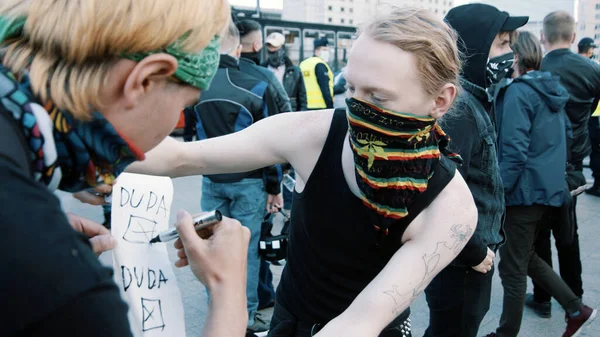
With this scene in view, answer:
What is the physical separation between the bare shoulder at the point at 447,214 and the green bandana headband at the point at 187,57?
2.63ft

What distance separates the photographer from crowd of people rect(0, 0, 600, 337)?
2.36 ft

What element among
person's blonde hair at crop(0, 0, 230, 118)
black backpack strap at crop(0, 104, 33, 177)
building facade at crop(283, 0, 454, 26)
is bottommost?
building facade at crop(283, 0, 454, 26)

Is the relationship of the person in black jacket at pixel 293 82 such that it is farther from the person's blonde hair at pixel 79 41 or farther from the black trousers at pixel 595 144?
the person's blonde hair at pixel 79 41

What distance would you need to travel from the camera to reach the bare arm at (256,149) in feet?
5.57

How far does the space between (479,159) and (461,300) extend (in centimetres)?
62

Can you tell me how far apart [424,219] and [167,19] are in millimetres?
971

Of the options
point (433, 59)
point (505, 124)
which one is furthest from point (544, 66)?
point (433, 59)

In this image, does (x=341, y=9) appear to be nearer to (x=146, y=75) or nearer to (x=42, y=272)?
(x=146, y=75)

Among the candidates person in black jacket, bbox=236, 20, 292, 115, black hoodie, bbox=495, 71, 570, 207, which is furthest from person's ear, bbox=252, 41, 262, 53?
black hoodie, bbox=495, 71, 570, 207

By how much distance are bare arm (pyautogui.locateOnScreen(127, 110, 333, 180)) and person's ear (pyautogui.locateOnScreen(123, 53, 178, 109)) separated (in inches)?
30.7

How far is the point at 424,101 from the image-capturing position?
1574mm

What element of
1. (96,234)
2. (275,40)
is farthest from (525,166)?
(275,40)

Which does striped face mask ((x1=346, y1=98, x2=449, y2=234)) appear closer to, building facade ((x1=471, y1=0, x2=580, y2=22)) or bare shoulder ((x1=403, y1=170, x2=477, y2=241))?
bare shoulder ((x1=403, y1=170, x2=477, y2=241))

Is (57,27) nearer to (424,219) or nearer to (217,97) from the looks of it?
(424,219)
